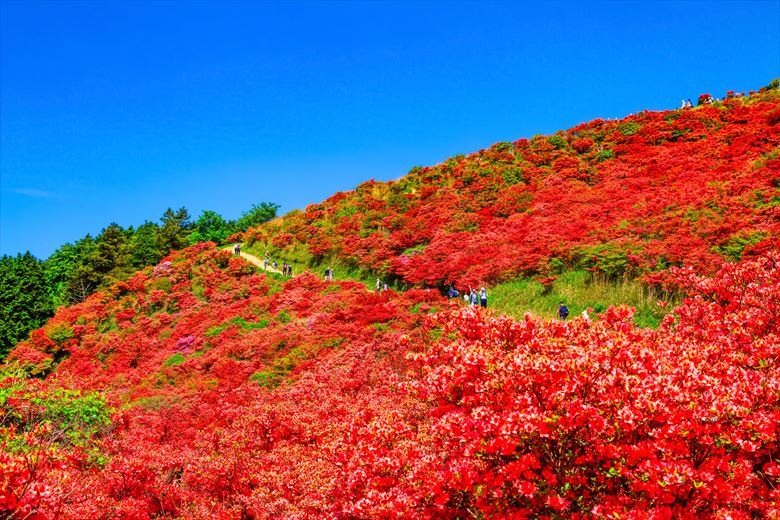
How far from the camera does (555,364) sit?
598cm

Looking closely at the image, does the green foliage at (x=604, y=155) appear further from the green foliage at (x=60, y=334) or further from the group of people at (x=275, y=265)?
the green foliage at (x=60, y=334)

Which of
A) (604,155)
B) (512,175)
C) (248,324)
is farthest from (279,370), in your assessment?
(604,155)

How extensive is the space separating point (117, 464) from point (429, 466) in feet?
27.5

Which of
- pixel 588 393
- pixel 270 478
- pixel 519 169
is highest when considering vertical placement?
pixel 519 169

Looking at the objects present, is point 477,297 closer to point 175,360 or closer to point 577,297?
point 577,297

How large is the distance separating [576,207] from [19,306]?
4477 cm

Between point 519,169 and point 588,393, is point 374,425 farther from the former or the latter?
point 519,169

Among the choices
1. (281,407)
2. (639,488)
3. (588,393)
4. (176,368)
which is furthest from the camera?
(176,368)

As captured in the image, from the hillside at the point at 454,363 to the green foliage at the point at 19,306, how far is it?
2.03m

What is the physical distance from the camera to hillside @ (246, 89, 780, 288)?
2206 centimetres

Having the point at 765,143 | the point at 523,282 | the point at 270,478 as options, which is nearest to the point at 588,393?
the point at 270,478

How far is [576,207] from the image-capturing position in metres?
32.5

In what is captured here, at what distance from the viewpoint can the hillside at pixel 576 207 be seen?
22.1 meters

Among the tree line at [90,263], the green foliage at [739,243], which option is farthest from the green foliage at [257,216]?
the green foliage at [739,243]
